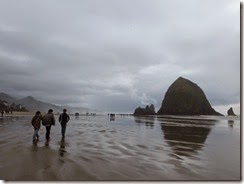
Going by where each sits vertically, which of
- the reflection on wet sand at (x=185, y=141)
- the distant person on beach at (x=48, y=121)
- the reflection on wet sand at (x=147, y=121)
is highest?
the distant person on beach at (x=48, y=121)

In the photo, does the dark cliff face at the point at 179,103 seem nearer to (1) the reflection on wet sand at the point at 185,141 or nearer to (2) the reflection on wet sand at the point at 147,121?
(2) the reflection on wet sand at the point at 147,121

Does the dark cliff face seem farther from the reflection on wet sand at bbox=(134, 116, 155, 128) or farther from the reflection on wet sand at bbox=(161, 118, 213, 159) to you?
the reflection on wet sand at bbox=(161, 118, 213, 159)

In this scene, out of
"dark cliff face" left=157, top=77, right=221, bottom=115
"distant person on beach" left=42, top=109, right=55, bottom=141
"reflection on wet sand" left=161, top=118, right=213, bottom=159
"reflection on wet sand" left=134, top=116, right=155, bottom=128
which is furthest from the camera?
"dark cliff face" left=157, top=77, right=221, bottom=115

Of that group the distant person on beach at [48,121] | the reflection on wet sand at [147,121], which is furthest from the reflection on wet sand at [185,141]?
the reflection on wet sand at [147,121]

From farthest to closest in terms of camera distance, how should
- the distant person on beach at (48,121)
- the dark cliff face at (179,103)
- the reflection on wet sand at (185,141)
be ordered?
the dark cliff face at (179,103) → the distant person on beach at (48,121) → the reflection on wet sand at (185,141)

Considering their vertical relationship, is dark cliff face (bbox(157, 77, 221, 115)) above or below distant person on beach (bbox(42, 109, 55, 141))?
above

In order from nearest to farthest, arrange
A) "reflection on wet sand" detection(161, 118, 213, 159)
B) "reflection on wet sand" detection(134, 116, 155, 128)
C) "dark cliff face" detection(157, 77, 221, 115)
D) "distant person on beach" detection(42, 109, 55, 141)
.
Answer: "reflection on wet sand" detection(161, 118, 213, 159)
"distant person on beach" detection(42, 109, 55, 141)
"reflection on wet sand" detection(134, 116, 155, 128)
"dark cliff face" detection(157, 77, 221, 115)

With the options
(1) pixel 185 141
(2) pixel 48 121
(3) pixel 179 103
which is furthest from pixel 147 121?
(3) pixel 179 103

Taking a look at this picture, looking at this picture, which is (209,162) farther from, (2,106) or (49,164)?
(2,106)

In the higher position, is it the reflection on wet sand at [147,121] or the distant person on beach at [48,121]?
the distant person on beach at [48,121]

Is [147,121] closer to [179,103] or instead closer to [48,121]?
[48,121]

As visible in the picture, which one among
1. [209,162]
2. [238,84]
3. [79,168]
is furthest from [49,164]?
[238,84]

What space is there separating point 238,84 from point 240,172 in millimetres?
2339

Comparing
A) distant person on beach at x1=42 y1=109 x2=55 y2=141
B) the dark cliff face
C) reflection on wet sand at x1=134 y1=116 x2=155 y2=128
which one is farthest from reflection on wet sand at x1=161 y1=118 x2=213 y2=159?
the dark cliff face
